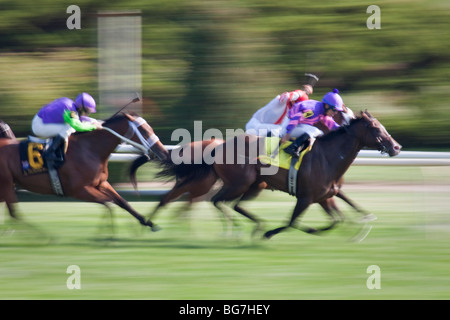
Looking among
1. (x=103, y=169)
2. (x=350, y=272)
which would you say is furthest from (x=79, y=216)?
(x=350, y=272)

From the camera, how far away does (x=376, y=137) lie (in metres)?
7.37

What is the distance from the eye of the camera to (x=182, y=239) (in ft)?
25.2

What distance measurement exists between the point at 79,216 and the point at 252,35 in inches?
165

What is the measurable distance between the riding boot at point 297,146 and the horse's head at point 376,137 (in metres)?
0.52

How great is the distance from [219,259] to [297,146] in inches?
58.3

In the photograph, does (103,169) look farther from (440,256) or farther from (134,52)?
(134,52)

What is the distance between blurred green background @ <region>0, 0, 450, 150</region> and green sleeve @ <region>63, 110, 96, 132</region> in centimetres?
437

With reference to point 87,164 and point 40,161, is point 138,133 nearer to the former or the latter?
point 87,164

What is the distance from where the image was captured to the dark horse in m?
7.36

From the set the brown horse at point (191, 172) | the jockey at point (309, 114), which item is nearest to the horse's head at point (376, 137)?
the jockey at point (309, 114)

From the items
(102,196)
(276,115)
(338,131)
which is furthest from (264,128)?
(102,196)

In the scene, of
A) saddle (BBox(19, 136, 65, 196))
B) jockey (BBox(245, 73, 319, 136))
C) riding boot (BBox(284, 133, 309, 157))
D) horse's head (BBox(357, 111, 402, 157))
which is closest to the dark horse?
horse's head (BBox(357, 111, 402, 157))

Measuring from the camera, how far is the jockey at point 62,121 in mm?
7477

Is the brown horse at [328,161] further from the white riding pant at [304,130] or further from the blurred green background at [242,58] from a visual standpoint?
the blurred green background at [242,58]
